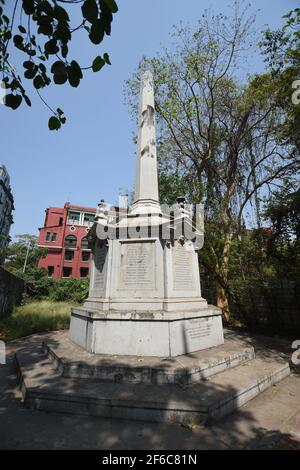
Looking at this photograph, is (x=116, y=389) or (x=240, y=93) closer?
(x=116, y=389)

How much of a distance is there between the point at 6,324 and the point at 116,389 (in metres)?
8.48

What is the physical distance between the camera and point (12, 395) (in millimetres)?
4168

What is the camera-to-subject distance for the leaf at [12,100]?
2.43m

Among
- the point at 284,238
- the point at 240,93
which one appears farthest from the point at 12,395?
the point at 240,93

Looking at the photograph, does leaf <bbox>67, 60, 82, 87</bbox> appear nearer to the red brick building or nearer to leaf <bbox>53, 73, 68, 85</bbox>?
leaf <bbox>53, 73, 68, 85</bbox>

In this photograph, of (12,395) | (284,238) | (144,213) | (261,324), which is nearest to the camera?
(12,395)

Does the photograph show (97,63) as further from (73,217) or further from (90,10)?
(73,217)

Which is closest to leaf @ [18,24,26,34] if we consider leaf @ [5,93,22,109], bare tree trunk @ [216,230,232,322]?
leaf @ [5,93,22,109]

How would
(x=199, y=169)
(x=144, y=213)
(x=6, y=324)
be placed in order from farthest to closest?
(x=199, y=169)
(x=6, y=324)
(x=144, y=213)

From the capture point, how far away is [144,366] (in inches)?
164

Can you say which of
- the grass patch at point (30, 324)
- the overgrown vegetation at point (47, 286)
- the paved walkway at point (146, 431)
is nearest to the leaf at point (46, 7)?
the paved walkway at point (146, 431)

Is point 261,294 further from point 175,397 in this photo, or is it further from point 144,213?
point 175,397

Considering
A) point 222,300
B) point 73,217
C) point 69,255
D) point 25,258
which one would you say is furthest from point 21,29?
point 73,217

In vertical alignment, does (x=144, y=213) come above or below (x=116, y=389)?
above
